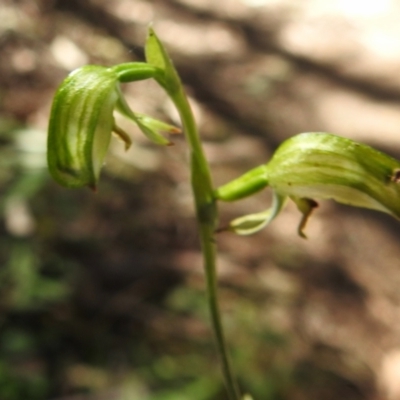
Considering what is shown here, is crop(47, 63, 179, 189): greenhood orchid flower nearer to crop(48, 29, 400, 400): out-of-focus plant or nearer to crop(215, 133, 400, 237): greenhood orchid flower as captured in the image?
crop(48, 29, 400, 400): out-of-focus plant

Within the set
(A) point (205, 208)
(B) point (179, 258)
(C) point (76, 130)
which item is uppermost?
(C) point (76, 130)

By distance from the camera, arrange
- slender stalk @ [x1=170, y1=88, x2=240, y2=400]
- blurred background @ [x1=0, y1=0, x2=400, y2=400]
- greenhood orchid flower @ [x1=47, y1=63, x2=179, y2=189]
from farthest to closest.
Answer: blurred background @ [x1=0, y1=0, x2=400, y2=400] < slender stalk @ [x1=170, y1=88, x2=240, y2=400] < greenhood orchid flower @ [x1=47, y1=63, x2=179, y2=189]

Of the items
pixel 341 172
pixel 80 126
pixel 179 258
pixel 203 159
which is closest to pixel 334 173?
pixel 341 172

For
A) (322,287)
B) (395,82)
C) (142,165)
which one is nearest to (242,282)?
(322,287)

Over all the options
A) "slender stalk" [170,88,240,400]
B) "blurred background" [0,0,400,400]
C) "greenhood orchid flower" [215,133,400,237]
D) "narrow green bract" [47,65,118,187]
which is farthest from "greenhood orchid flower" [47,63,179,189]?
"blurred background" [0,0,400,400]

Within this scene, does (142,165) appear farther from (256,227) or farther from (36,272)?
(256,227)

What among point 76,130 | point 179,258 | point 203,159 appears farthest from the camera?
point 179,258

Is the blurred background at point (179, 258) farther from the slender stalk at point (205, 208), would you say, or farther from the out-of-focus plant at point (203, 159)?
the out-of-focus plant at point (203, 159)

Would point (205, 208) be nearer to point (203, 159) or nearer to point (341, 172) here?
point (203, 159)
